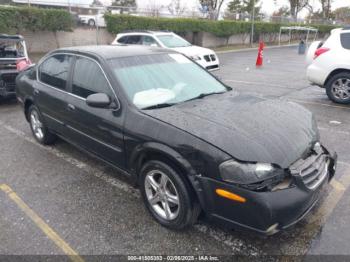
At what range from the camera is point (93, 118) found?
138 inches

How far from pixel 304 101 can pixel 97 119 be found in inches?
234

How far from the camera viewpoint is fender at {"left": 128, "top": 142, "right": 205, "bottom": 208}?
2600 mm

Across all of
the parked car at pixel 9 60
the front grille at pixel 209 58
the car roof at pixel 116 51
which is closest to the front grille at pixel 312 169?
the car roof at pixel 116 51

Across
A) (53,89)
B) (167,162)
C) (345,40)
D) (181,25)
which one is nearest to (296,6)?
(181,25)

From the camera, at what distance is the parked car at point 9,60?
7121 mm

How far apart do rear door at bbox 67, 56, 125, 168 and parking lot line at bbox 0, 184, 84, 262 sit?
0.91m

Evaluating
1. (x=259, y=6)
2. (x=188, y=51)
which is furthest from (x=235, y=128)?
(x=259, y=6)

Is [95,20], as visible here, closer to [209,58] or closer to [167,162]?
[209,58]

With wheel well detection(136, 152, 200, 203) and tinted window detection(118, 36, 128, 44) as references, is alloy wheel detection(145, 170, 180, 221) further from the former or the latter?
tinted window detection(118, 36, 128, 44)

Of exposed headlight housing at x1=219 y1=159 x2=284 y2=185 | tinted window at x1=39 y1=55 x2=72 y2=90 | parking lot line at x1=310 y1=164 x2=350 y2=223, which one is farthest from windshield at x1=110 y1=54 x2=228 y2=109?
parking lot line at x1=310 y1=164 x2=350 y2=223

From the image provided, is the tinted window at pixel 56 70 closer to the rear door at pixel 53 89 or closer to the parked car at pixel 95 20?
the rear door at pixel 53 89

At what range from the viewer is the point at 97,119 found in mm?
3451

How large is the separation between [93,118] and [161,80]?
2.86 feet

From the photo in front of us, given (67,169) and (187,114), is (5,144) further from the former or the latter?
(187,114)
